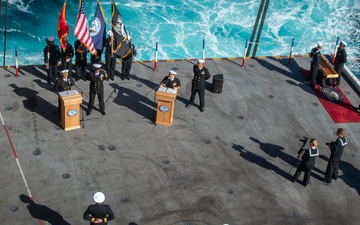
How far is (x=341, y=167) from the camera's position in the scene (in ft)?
66.9

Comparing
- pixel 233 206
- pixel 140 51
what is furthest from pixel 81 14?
pixel 140 51

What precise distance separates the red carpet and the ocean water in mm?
13926

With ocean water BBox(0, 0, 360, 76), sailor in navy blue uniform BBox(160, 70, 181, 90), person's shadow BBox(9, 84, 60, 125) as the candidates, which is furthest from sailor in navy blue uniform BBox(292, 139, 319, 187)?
ocean water BBox(0, 0, 360, 76)

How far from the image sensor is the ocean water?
128 ft

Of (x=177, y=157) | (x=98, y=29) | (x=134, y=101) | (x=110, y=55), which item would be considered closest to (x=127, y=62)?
(x=110, y=55)

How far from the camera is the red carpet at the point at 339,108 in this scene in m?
23.1

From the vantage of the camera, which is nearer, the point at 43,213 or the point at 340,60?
the point at 43,213

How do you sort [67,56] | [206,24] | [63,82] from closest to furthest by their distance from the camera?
1. [63,82]
2. [67,56]
3. [206,24]

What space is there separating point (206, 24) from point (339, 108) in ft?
66.9

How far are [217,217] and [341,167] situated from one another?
5.66 meters

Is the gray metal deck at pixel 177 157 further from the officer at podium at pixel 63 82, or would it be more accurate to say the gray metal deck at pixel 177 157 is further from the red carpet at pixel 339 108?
the officer at podium at pixel 63 82

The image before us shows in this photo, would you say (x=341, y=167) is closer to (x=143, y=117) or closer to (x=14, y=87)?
(x=143, y=117)

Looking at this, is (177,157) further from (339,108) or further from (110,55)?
(339,108)

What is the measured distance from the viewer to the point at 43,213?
55.6ft
